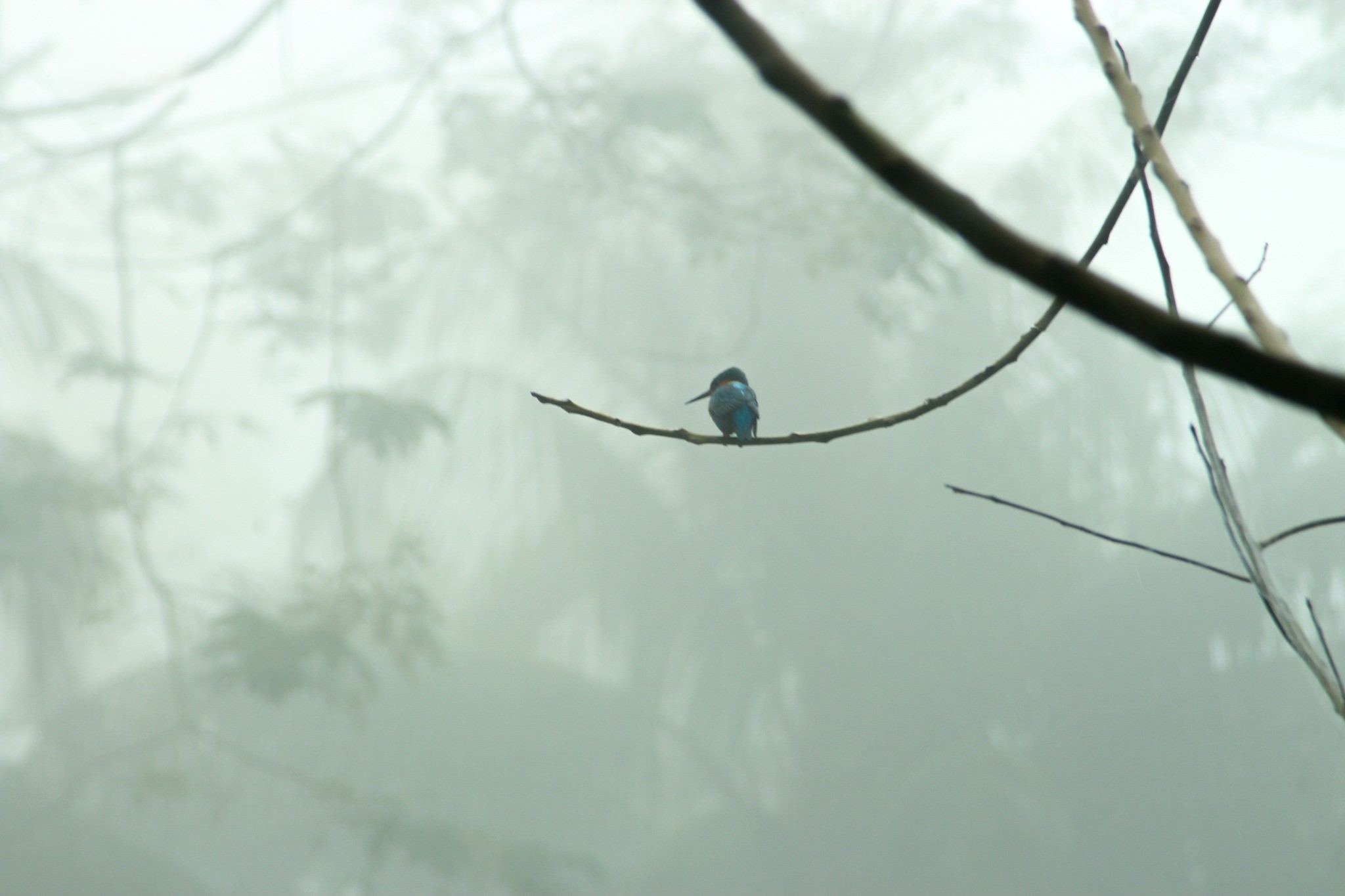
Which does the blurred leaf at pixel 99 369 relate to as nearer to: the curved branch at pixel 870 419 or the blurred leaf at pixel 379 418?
the blurred leaf at pixel 379 418

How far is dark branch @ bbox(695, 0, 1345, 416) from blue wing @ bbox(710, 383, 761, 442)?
0.69 meters

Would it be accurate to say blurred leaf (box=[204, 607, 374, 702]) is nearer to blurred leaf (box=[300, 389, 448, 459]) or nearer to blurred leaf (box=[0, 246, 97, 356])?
blurred leaf (box=[300, 389, 448, 459])

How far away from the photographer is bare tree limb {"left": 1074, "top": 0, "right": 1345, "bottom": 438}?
1.41ft

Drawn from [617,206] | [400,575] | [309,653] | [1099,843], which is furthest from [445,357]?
[1099,843]

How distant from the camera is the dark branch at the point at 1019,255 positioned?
0.19 meters

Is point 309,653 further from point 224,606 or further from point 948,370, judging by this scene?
point 948,370

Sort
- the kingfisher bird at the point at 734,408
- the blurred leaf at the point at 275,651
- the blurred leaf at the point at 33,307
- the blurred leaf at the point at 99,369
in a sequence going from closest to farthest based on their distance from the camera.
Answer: the kingfisher bird at the point at 734,408 → the blurred leaf at the point at 99,369 → the blurred leaf at the point at 275,651 → the blurred leaf at the point at 33,307

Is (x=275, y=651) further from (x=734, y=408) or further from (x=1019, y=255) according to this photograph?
(x=1019, y=255)

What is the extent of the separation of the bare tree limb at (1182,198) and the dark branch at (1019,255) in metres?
0.24

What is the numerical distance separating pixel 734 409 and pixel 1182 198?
0.52 metres

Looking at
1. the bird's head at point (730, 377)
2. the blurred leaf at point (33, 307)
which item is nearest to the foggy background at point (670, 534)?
the blurred leaf at point (33, 307)

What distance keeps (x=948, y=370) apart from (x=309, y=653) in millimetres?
3664

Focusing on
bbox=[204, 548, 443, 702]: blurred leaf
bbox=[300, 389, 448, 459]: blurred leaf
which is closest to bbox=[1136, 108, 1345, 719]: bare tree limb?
bbox=[300, 389, 448, 459]: blurred leaf

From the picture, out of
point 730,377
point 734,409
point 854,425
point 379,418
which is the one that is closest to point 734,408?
point 734,409
